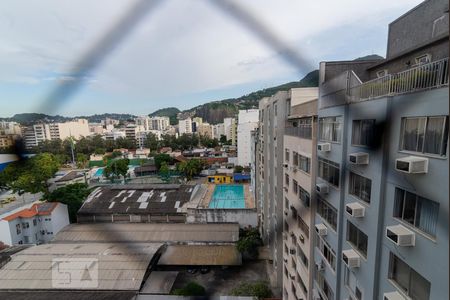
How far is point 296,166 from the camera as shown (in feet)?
12.7

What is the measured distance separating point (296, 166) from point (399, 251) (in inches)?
90.3

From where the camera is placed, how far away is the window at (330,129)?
2385 millimetres

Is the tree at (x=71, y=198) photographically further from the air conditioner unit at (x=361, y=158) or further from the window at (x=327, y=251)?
the air conditioner unit at (x=361, y=158)

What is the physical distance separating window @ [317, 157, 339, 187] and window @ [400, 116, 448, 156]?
958mm

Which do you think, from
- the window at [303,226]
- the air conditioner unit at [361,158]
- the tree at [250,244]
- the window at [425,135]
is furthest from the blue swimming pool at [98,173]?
the window at [425,135]

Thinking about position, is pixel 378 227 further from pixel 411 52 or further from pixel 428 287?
pixel 411 52

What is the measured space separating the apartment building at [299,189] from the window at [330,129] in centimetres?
21

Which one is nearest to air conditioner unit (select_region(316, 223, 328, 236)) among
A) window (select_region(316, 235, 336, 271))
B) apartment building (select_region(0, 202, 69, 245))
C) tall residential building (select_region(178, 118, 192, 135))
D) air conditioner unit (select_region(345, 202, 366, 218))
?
window (select_region(316, 235, 336, 271))

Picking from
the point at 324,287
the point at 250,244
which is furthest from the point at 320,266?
the point at 250,244

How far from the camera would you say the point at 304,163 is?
11.5 ft

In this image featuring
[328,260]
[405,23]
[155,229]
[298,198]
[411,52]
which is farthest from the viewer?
[155,229]

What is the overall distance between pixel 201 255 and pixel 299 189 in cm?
454

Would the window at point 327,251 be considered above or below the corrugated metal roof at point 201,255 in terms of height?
above

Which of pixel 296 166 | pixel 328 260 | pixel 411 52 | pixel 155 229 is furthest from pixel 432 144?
pixel 155 229
